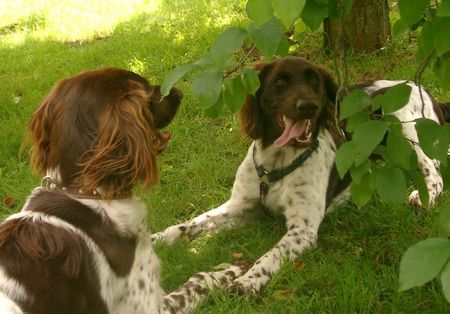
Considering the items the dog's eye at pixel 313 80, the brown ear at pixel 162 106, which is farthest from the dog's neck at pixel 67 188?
the dog's eye at pixel 313 80

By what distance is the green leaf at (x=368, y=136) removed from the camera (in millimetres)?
1821

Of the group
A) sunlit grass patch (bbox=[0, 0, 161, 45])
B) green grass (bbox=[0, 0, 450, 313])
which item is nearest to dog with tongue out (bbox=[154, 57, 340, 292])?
green grass (bbox=[0, 0, 450, 313])

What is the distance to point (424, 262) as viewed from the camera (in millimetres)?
1387

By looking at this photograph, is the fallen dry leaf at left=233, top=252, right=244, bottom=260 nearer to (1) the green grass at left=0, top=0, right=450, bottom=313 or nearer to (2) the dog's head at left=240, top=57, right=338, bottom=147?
(1) the green grass at left=0, top=0, right=450, bottom=313

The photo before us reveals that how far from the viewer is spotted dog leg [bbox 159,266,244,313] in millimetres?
3102

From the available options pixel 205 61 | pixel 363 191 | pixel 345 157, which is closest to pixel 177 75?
pixel 205 61

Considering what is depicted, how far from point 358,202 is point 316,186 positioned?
185 cm

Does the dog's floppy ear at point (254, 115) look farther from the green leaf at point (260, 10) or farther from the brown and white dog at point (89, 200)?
the green leaf at point (260, 10)

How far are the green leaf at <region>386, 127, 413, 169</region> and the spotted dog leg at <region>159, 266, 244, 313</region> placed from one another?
144 centimetres

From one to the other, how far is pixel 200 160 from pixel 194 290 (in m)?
1.77

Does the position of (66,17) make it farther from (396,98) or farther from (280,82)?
(396,98)

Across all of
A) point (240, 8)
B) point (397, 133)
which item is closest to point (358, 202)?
point (397, 133)

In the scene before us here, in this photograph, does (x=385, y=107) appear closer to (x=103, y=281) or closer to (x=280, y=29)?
(x=280, y=29)

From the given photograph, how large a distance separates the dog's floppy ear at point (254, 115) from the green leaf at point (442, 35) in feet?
7.65
